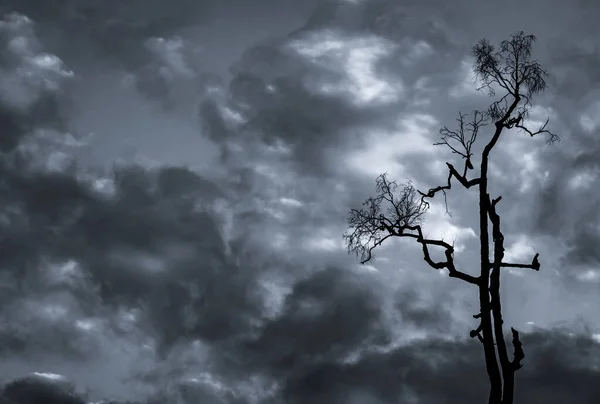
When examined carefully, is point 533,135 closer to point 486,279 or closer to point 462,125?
point 462,125

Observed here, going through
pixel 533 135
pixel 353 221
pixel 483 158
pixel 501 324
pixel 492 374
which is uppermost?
pixel 533 135

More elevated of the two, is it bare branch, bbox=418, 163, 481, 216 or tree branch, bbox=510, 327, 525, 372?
bare branch, bbox=418, 163, 481, 216

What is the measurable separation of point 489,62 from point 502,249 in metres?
7.83

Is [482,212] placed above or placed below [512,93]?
below

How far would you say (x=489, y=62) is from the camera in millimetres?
26766

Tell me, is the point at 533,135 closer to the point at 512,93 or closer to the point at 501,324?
the point at 512,93

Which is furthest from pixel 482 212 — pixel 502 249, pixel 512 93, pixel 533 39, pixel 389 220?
pixel 533 39

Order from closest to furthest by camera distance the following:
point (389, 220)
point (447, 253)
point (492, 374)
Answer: point (492, 374) → point (447, 253) → point (389, 220)

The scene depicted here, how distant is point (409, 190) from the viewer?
25.6 m

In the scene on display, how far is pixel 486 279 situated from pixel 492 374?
3174 millimetres

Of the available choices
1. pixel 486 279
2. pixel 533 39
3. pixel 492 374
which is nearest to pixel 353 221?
pixel 486 279

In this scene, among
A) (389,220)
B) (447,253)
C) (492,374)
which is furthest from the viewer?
(389,220)

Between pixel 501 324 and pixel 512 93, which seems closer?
pixel 501 324

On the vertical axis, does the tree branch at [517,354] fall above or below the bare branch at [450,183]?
below
